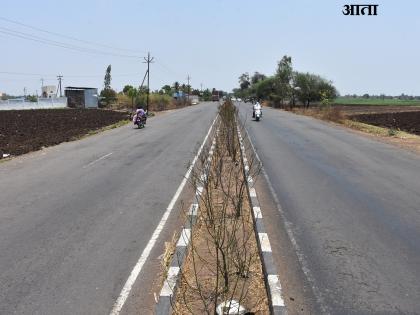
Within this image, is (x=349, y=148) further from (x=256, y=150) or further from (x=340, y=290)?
(x=340, y=290)

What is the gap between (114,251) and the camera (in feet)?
21.6

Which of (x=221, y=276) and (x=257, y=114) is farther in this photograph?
(x=257, y=114)

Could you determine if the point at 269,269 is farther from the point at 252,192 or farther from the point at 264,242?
the point at 252,192

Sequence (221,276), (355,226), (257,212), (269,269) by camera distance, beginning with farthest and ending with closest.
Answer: (257,212), (355,226), (269,269), (221,276)

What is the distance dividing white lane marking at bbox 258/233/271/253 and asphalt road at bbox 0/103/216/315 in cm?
168

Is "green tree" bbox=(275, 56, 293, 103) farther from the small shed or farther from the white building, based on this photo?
the white building

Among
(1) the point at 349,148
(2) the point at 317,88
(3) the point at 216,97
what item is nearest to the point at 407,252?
(1) the point at 349,148

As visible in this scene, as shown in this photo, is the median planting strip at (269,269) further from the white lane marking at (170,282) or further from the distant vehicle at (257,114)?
the distant vehicle at (257,114)

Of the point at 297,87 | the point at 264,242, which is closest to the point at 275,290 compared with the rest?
the point at 264,242

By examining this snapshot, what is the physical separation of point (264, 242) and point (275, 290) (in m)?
1.66

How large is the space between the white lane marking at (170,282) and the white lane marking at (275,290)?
41.4 inches

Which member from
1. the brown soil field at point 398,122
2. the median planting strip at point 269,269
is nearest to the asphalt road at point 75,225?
the median planting strip at point 269,269

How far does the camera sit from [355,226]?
784 cm

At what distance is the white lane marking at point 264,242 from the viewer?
6.44 meters
